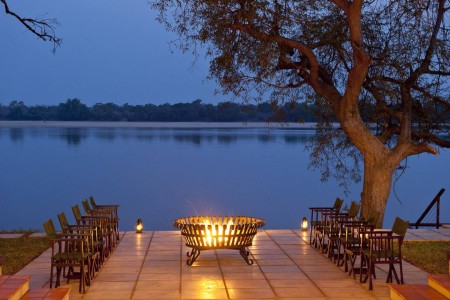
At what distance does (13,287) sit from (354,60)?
22.6 feet

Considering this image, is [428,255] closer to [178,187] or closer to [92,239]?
[92,239]

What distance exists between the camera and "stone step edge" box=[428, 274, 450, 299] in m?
6.98

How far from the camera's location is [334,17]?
42.5ft

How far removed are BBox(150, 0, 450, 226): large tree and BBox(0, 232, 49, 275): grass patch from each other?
4245mm

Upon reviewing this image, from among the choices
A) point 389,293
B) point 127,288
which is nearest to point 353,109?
point 389,293

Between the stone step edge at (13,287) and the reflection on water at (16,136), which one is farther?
the reflection on water at (16,136)

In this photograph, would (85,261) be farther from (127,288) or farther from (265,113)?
(265,113)

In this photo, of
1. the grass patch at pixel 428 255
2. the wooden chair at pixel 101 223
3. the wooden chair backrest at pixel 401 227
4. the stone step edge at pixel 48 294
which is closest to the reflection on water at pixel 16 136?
the wooden chair at pixel 101 223

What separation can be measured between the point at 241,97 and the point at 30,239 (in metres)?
4.47

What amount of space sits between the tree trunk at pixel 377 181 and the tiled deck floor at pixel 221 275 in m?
1.65

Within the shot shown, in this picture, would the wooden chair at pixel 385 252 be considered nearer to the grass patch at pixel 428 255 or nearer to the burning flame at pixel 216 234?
the grass patch at pixel 428 255

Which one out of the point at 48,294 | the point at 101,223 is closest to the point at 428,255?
the point at 101,223

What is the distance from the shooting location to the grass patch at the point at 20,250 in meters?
9.59

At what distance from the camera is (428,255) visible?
414 inches
